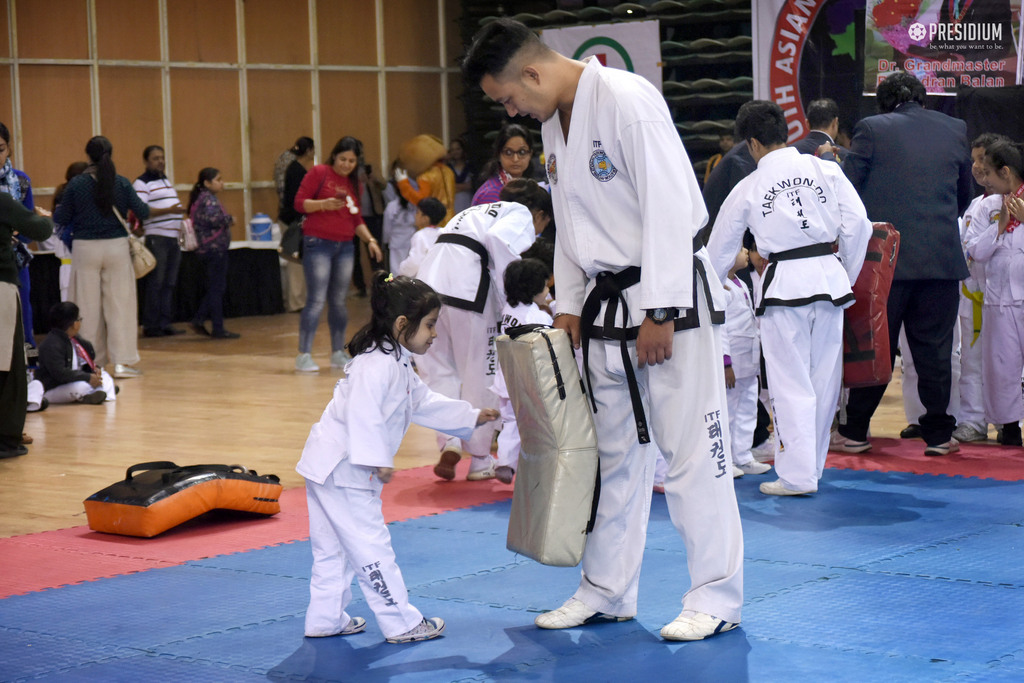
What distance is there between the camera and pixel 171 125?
46.7 ft

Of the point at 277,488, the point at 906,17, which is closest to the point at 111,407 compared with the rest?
the point at 277,488

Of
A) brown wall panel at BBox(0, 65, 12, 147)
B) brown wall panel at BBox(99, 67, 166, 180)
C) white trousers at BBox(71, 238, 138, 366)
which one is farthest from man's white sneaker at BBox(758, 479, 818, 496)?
brown wall panel at BBox(99, 67, 166, 180)

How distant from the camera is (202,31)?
14461 mm

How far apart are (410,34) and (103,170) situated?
302 inches

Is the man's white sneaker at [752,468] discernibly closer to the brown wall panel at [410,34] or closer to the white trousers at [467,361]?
the white trousers at [467,361]

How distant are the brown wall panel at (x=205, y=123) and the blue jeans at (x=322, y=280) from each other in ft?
16.5

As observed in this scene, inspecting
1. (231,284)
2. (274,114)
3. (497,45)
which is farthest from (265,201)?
(497,45)

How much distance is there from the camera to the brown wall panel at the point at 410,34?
16094 mm

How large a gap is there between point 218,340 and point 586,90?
9.17 metres

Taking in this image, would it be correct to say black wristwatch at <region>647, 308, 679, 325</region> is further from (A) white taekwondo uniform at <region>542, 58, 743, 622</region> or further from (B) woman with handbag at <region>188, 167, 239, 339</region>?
(B) woman with handbag at <region>188, 167, 239, 339</region>

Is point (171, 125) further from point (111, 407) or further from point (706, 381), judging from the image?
point (706, 381)

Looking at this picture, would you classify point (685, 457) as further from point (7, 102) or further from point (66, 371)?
point (7, 102)

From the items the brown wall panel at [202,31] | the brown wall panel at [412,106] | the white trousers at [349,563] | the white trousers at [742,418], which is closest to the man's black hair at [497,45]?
the white trousers at [349,563]

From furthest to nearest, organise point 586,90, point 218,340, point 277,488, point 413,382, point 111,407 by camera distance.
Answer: point 218,340, point 111,407, point 277,488, point 413,382, point 586,90
